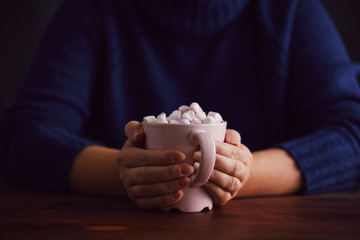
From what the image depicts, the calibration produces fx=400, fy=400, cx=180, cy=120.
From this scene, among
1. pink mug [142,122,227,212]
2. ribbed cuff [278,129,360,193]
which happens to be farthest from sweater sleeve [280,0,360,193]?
pink mug [142,122,227,212]

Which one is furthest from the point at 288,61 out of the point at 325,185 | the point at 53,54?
the point at 53,54

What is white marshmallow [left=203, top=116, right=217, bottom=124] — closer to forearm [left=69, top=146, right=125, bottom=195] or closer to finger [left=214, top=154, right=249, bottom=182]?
finger [left=214, top=154, right=249, bottom=182]

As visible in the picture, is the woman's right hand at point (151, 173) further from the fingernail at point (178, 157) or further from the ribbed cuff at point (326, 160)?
the ribbed cuff at point (326, 160)

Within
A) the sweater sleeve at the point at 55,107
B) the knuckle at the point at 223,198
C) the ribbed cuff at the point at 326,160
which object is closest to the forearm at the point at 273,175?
the ribbed cuff at the point at 326,160

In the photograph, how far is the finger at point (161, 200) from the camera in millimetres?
702

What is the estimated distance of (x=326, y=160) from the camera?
99 cm

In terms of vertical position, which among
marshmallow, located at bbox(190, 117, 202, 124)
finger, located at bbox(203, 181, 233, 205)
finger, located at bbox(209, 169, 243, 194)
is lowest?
finger, located at bbox(203, 181, 233, 205)

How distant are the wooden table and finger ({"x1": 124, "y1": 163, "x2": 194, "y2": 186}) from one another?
2.3 inches

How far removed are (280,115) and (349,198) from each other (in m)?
0.46

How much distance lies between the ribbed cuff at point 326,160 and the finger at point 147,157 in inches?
15.8

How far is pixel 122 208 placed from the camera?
2.54 ft

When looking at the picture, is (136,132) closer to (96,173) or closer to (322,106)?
(96,173)

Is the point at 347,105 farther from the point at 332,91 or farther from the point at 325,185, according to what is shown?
the point at 325,185

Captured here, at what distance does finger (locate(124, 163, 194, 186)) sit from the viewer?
0.68 m
